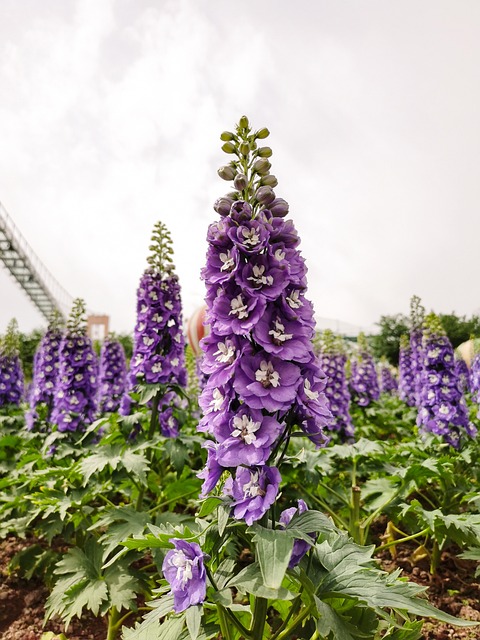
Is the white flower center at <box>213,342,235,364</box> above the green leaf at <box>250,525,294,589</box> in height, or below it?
above

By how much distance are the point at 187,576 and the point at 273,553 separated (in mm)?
402

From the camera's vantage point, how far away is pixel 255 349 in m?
1.98

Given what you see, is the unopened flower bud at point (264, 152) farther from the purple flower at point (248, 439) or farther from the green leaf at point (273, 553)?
the green leaf at point (273, 553)

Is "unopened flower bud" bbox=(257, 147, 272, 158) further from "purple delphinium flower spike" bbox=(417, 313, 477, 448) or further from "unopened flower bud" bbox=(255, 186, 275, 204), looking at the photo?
"purple delphinium flower spike" bbox=(417, 313, 477, 448)

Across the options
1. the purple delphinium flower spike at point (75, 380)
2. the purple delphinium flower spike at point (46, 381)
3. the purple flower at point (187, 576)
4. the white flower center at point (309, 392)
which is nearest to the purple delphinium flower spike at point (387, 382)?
the purple delphinium flower spike at point (46, 381)

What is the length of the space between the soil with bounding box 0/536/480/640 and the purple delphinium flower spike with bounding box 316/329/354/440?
6.36 feet

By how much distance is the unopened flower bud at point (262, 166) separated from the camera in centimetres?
210

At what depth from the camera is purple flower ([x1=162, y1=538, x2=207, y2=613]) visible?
1730mm

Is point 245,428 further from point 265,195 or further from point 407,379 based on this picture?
point 407,379

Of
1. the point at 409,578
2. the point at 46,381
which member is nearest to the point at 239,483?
the point at 409,578

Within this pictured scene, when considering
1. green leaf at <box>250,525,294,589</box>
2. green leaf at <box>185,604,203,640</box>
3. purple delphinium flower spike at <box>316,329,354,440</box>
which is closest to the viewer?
green leaf at <box>250,525,294,589</box>

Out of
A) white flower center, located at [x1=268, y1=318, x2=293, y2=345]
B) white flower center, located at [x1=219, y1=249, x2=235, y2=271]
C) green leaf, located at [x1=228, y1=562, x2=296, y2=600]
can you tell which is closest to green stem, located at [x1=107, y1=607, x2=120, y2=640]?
green leaf, located at [x1=228, y1=562, x2=296, y2=600]

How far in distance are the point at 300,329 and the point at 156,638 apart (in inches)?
54.4

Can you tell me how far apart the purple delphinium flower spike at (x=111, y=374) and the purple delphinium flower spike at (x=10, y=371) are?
1264mm
